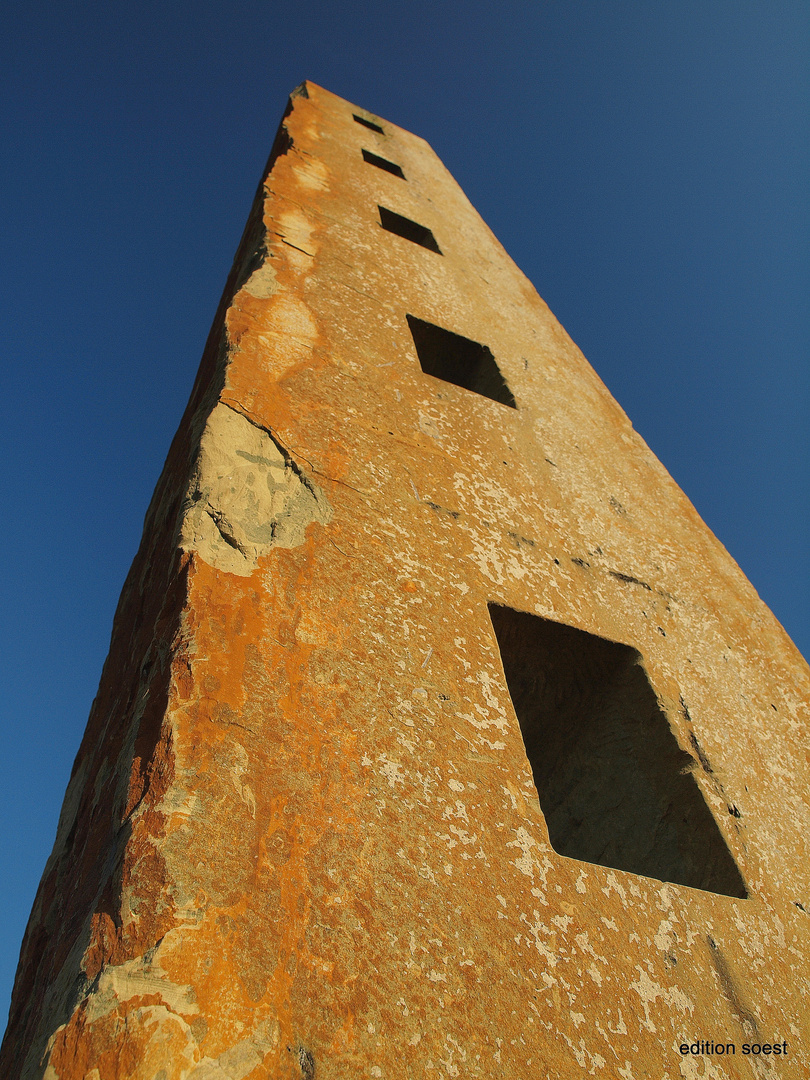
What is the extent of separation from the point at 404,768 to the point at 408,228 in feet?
13.6

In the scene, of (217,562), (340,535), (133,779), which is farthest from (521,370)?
(133,779)

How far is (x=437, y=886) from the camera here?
1248 millimetres

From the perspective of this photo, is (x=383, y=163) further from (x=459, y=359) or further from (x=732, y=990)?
(x=732, y=990)

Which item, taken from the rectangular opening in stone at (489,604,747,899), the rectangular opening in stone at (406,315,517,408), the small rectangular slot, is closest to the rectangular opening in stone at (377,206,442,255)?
the rectangular opening in stone at (406,315,517,408)

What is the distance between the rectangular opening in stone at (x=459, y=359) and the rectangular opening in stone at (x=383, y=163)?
9.71 ft

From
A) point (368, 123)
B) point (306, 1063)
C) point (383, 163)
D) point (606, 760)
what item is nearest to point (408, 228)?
point (383, 163)

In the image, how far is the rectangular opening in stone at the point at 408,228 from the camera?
14.4 ft

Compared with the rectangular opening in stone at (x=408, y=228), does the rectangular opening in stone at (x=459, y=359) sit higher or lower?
lower

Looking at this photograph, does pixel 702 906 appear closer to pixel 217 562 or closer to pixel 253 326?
pixel 217 562

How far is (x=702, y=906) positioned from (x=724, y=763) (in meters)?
0.55

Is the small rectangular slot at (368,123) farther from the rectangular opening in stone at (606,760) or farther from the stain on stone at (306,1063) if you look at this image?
the stain on stone at (306,1063)

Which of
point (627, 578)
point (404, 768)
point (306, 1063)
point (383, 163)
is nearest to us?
point (306, 1063)

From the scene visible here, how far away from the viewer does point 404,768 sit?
1.39 meters

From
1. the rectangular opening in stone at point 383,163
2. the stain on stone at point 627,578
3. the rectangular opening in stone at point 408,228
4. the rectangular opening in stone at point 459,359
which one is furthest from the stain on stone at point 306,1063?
the rectangular opening in stone at point 383,163
